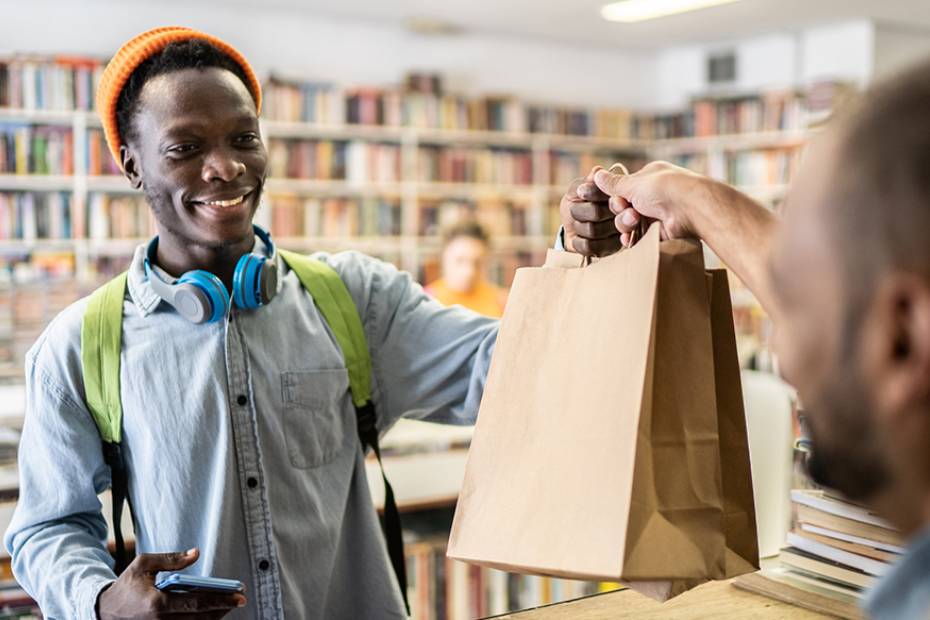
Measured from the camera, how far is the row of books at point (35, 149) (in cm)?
535

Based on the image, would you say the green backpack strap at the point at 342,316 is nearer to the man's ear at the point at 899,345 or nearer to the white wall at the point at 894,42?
the man's ear at the point at 899,345

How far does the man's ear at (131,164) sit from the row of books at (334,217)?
4726mm

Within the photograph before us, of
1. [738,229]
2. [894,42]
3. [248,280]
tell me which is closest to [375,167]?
[894,42]

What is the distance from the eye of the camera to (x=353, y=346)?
138 centimetres

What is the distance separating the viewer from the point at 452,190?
6.76 meters

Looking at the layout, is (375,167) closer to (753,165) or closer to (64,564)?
(753,165)

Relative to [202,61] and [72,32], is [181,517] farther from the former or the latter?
[72,32]

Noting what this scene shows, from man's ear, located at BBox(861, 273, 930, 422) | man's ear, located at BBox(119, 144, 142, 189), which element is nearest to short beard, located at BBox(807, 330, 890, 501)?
man's ear, located at BBox(861, 273, 930, 422)

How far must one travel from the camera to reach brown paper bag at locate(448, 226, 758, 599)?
0.86m

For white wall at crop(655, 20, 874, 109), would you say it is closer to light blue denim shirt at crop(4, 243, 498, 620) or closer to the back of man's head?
light blue denim shirt at crop(4, 243, 498, 620)

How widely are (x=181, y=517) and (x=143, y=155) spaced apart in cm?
48

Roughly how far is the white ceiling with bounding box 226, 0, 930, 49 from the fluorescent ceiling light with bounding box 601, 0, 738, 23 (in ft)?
0.33

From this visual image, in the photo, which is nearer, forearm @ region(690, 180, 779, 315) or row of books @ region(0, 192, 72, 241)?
forearm @ region(690, 180, 779, 315)

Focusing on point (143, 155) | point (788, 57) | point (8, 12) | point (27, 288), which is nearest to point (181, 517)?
point (143, 155)
